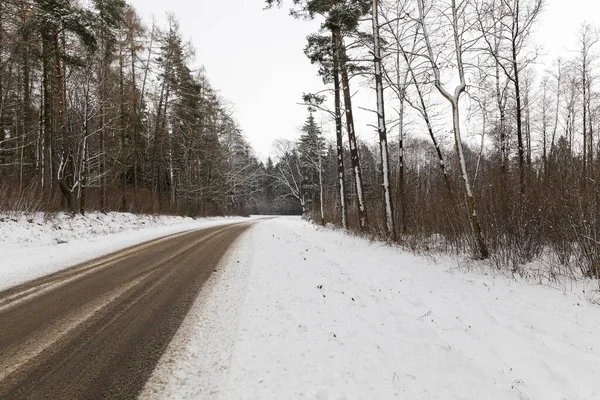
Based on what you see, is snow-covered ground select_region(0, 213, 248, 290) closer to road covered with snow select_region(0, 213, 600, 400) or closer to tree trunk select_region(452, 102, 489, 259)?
road covered with snow select_region(0, 213, 600, 400)

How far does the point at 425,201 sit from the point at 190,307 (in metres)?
9.60

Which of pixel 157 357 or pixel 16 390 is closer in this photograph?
pixel 16 390

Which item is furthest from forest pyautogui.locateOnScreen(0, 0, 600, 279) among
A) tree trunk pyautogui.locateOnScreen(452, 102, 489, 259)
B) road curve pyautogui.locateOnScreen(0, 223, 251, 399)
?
road curve pyautogui.locateOnScreen(0, 223, 251, 399)

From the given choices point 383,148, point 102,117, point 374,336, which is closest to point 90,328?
point 374,336

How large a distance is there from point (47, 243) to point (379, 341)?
10.8m

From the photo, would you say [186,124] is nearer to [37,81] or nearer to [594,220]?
[37,81]

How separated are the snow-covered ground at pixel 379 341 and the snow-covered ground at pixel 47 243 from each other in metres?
4.03

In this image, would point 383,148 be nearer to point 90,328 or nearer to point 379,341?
point 379,341

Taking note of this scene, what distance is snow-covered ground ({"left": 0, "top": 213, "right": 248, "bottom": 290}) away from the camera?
622cm

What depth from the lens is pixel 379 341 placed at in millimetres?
3244

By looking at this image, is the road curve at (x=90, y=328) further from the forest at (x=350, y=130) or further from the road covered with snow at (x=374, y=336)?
the forest at (x=350, y=130)

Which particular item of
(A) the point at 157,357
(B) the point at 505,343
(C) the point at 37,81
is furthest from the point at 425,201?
(C) the point at 37,81

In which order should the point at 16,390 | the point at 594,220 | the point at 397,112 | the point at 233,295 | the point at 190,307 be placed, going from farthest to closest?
the point at 397,112
the point at 594,220
the point at 233,295
the point at 190,307
the point at 16,390

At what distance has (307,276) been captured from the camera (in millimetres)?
5922
